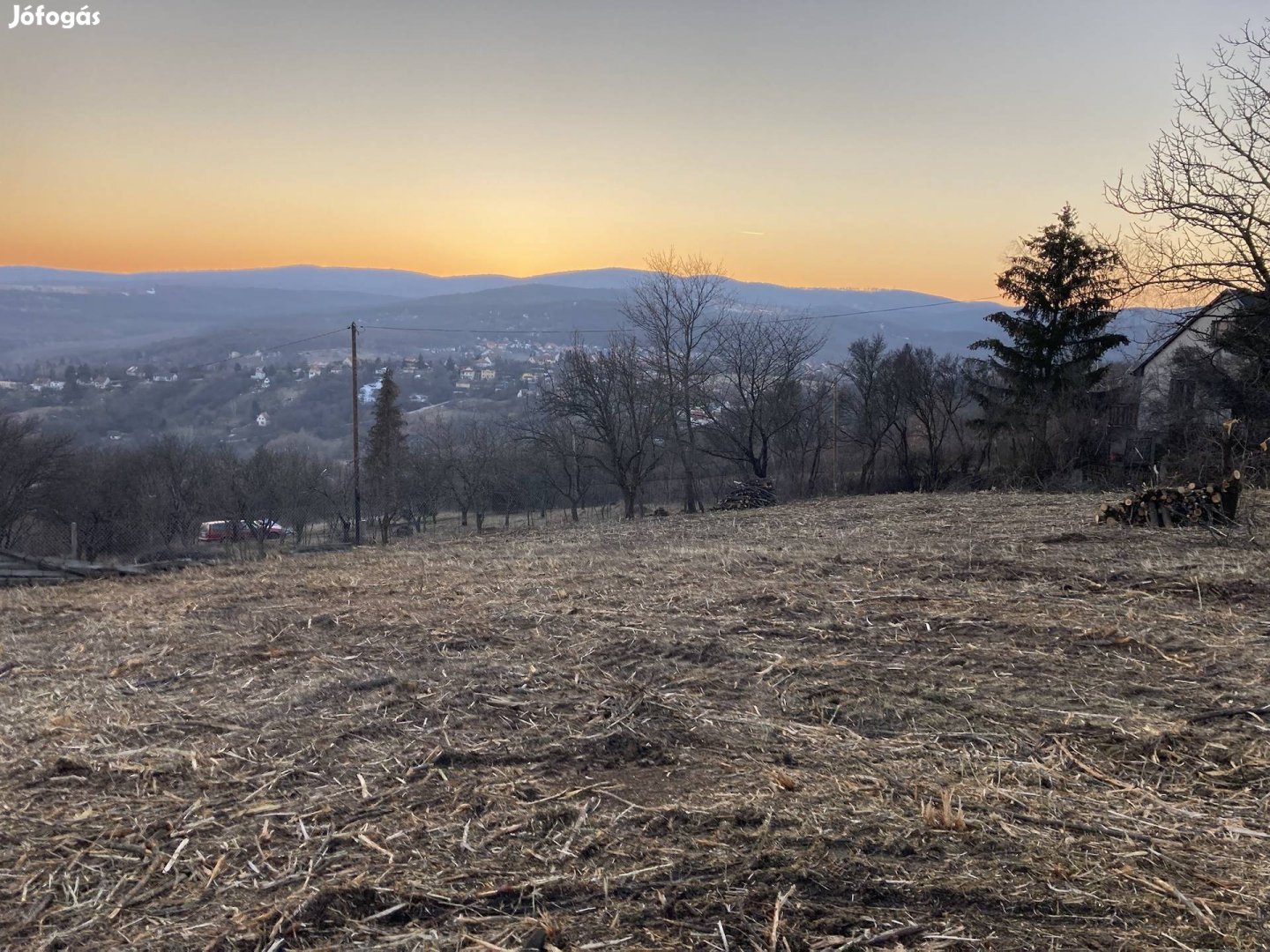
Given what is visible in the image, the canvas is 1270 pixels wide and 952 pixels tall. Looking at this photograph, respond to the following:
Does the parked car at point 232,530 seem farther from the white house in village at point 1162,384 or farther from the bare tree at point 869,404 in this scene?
the white house in village at point 1162,384

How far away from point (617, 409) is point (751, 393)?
21.6ft

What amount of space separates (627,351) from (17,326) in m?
134

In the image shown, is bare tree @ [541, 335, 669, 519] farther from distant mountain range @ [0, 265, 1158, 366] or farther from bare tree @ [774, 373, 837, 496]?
distant mountain range @ [0, 265, 1158, 366]

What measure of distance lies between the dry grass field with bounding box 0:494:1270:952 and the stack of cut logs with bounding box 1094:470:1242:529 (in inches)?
105

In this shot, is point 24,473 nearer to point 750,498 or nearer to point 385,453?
point 385,453

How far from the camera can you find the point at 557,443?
1309 inches

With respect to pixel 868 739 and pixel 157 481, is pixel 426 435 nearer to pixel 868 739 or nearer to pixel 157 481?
pixel 157 481

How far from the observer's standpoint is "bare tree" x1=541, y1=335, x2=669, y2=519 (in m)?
30.5

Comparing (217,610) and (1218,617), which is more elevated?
(1218,617)

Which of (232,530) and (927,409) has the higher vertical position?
(927,409)

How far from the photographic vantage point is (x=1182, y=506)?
10844mm

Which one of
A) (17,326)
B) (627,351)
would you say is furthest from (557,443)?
(17,326)

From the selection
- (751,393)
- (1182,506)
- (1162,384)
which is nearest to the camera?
(1182,506)

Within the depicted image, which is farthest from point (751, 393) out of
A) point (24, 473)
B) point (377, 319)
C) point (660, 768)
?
point (377, 319)
